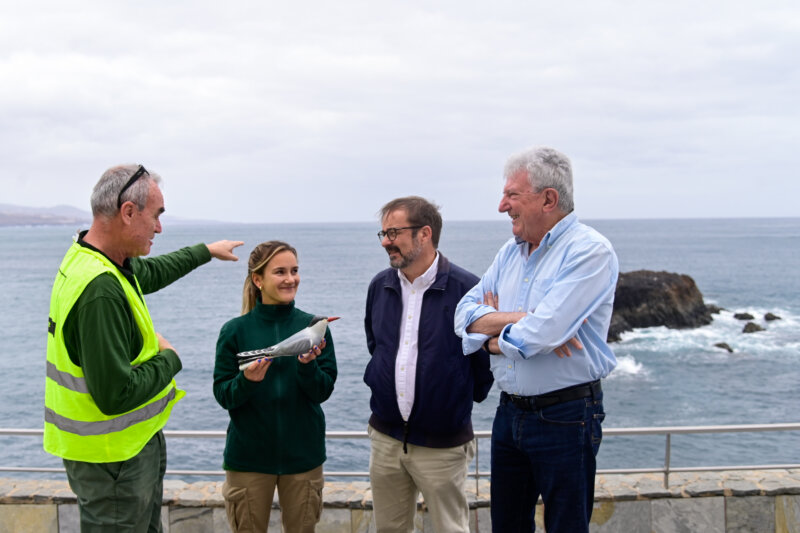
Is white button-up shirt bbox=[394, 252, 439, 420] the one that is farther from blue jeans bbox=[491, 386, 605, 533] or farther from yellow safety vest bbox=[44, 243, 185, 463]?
yellow safety vest bbox=[44, 243, 185, 463]

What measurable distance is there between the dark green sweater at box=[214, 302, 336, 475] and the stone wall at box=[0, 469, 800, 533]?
1010 millimetres

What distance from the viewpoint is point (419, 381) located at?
3625 mm

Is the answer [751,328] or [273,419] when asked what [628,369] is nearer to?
[751,328]

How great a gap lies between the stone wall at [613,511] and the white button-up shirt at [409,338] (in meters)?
1.14

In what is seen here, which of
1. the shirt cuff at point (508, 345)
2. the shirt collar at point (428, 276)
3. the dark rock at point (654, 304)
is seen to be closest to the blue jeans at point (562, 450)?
the shirt cuff at point (508, 345)

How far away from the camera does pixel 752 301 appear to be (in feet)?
175

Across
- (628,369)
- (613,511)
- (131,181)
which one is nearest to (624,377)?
(628,369)

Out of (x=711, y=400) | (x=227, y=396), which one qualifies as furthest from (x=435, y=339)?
(x=711, y=400)

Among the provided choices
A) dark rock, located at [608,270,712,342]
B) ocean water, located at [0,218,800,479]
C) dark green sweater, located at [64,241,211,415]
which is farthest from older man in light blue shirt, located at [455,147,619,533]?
dark rock, located at [608,270,712,342]

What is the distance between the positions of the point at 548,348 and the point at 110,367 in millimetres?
1759

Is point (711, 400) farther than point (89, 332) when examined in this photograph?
Yes

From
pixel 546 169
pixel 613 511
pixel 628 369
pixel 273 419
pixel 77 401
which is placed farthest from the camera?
pixel 628 369

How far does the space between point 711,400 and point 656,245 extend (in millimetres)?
99995

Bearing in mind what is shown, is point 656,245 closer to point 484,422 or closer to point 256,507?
point 484,422
